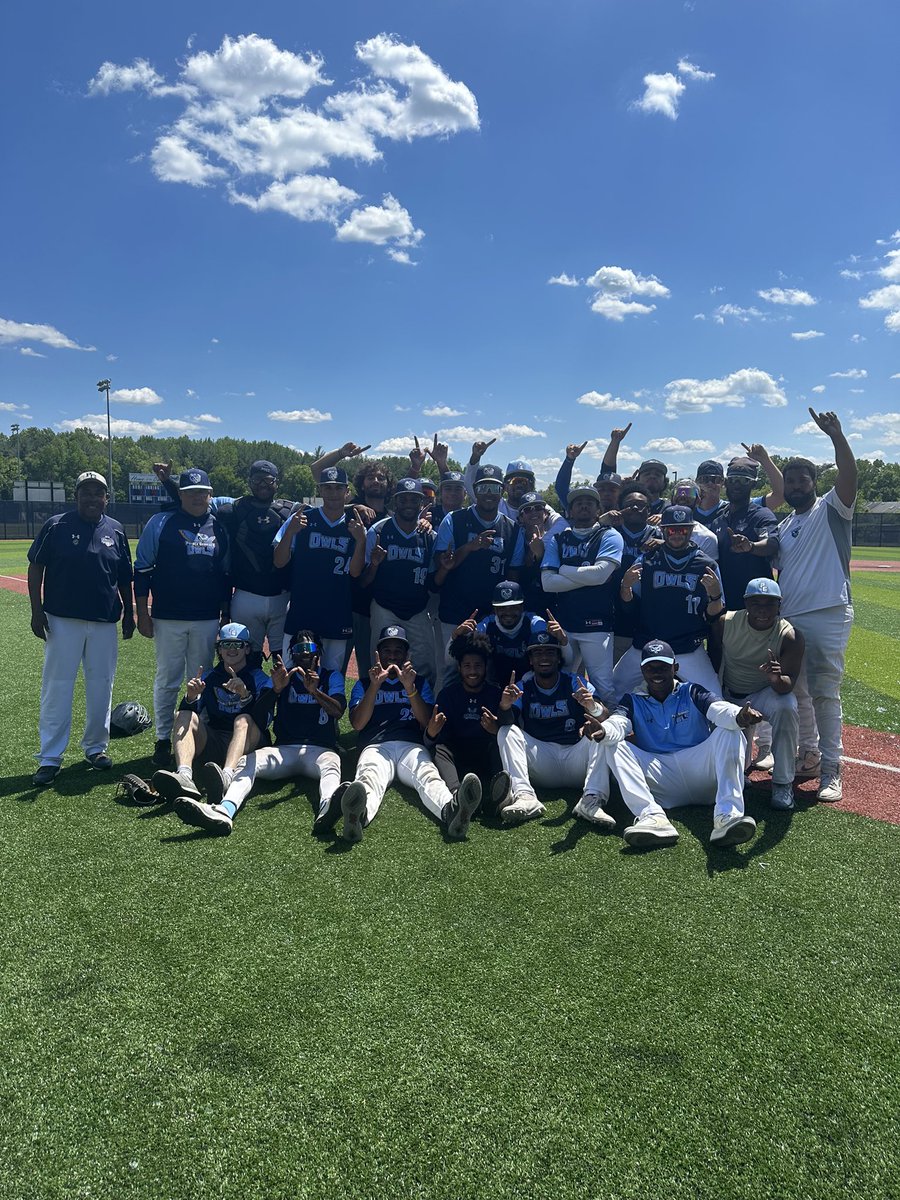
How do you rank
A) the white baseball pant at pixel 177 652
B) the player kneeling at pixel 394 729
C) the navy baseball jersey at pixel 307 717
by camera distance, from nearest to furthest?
the player kneeling at pixel 394 729, the navy baseball jersey at pixel 307 717, the white baseball pant at pixel 177 652

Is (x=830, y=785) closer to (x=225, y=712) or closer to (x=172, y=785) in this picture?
(x=225, y=712)

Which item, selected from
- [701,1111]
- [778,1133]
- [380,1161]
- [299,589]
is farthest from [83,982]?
[299,589]

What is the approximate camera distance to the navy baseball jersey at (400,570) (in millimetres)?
6410

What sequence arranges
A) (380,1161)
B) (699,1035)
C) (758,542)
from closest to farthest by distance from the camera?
(380,1161) < (699,1035) < (758,542)

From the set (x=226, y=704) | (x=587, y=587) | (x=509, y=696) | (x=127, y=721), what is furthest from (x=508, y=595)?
(x=127, y=721)

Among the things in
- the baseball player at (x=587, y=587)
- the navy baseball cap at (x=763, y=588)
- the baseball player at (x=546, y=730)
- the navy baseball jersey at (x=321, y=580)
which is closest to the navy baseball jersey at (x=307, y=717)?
the navy baseball jersey at (x=321, y=580)

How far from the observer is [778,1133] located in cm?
251

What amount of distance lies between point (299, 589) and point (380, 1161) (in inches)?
179

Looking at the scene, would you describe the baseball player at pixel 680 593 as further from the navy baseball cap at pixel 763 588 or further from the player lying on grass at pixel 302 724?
the player lying on grass at pixel 302 724

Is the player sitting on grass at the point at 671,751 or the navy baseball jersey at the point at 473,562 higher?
the navy baseball jersey at the point at 473,562

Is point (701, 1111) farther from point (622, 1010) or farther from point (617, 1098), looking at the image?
point (622, 1010)

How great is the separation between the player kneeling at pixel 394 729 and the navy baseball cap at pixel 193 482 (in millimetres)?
2173

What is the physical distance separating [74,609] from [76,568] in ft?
1.14

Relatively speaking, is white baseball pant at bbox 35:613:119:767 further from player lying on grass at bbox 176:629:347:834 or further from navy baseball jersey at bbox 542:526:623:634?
navy baseball jersey at bbox 542:526:623:634
